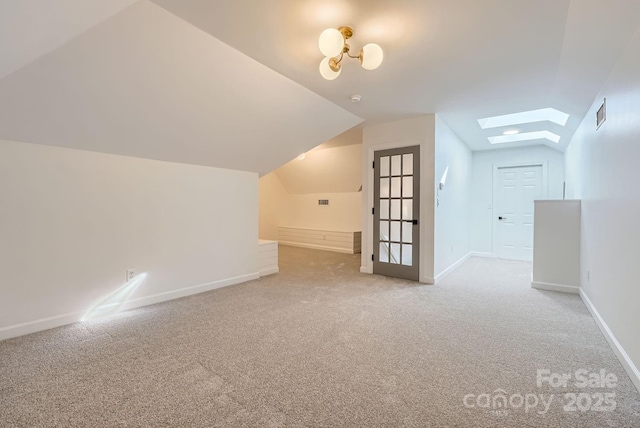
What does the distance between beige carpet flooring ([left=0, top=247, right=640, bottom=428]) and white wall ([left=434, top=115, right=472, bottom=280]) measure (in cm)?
125

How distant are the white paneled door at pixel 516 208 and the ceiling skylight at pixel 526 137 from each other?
34.1 inches

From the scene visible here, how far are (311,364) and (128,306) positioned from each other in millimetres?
2223

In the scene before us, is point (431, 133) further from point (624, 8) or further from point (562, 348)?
point (562, 348)

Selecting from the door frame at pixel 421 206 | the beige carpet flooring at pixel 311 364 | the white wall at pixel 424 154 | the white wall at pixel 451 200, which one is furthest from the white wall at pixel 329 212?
the beige carpet flooring at pixel 311 364

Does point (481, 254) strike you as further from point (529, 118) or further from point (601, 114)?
point (601, 114)

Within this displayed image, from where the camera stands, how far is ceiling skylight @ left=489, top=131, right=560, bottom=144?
4.99 m

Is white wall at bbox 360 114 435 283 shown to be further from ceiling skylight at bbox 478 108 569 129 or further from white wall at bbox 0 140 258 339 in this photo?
white wall at bbox 0 140 258 339

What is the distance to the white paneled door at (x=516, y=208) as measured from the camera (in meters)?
5.91

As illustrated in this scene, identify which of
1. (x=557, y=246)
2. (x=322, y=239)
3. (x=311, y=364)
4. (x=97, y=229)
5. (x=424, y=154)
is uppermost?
(x=424, y=154)

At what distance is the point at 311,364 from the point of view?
1.97m

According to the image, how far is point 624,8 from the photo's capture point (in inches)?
68.5

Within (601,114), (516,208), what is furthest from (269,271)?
(516,208)

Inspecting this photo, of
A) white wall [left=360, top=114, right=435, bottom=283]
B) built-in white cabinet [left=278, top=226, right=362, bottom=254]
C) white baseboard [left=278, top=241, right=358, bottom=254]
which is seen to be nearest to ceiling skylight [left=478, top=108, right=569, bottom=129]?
white wall [left=360, top=114, right=435, bottom=283]

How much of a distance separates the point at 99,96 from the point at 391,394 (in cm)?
302
